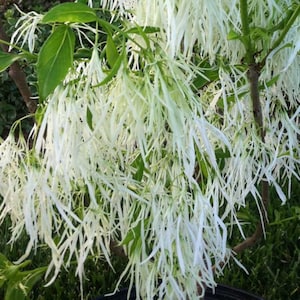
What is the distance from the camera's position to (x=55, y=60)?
0.59 metres

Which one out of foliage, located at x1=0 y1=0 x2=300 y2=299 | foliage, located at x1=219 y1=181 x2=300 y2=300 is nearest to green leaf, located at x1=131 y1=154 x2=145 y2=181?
foliage, located at x1=0 y1=0 x2=300 y2=299

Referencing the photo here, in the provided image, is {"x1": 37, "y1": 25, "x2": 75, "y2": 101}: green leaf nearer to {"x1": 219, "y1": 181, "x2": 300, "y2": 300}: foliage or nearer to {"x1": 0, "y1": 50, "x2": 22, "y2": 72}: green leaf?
{"x1": 0, "y1": 50, "x2": 22, "y2": 72}: green leaf

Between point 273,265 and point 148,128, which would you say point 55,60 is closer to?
point 148,128

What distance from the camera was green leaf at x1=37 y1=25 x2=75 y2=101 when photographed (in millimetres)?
588


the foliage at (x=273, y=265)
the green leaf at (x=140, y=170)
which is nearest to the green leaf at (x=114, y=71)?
the green leaf at (x=140, y=170)

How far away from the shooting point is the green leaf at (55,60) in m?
0.59

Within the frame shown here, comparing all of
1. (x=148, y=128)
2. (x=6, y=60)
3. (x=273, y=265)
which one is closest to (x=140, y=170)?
(x=148, y=128)

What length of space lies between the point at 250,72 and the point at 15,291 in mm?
419

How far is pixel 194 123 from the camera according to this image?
0.61m

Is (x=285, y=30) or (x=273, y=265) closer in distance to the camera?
(x=285, y=30)

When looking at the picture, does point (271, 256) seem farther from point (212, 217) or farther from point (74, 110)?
point (74, 110)

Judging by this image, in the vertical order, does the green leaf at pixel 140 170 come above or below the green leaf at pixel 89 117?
below

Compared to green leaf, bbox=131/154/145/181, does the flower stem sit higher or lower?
higher

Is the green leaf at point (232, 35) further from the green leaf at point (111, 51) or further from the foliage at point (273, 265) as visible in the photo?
the foliage at point (273, 265)
